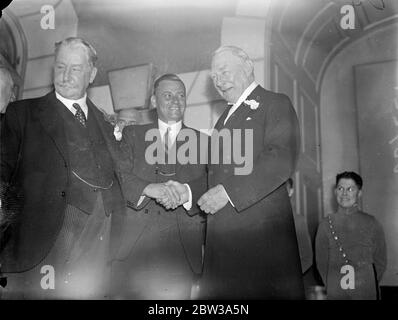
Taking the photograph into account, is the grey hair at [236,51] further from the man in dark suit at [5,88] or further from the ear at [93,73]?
the man in dark suit at [5,88]

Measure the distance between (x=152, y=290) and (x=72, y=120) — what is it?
0.99 m

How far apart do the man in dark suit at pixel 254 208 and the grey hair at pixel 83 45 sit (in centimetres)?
80

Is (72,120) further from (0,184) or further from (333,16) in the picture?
(333,16)

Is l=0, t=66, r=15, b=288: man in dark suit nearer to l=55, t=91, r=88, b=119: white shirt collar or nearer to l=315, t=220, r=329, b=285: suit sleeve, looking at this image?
l=55, t=91, r=88, b=119: white shirt collar

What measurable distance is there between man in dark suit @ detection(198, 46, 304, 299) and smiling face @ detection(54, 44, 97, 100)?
2.58 feet

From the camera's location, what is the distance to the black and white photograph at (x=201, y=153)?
270cm

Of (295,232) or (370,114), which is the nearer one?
(295,232)

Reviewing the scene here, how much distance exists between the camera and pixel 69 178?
2.83 m

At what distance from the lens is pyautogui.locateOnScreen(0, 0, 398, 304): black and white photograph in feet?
8.86

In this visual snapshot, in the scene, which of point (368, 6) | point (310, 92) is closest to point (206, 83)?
point (310, 92)

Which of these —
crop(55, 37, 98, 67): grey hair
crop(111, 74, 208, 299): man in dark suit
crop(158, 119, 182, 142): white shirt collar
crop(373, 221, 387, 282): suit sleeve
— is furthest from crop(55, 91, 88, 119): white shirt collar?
crop(373, 221, 387, 282): suit sleeve
